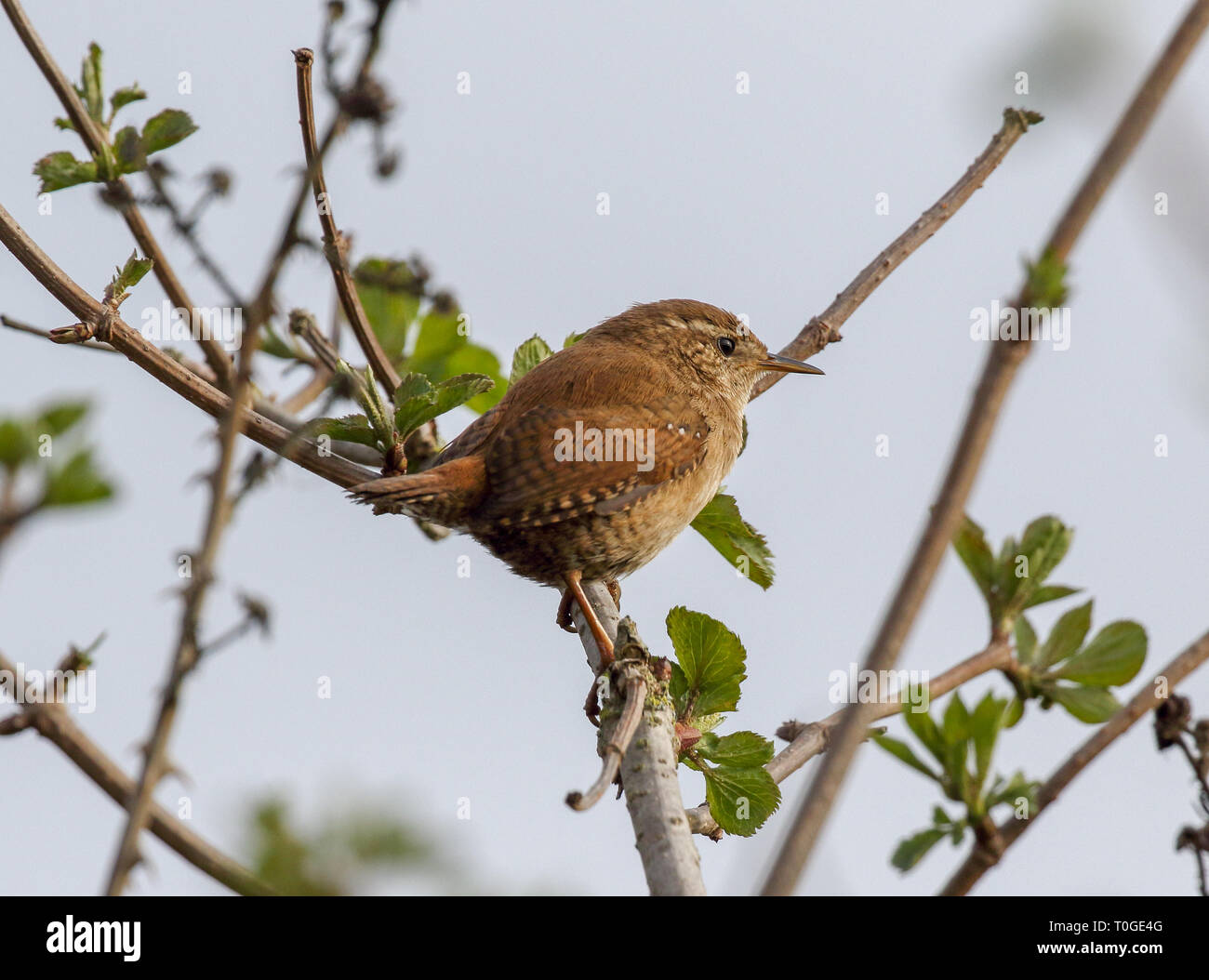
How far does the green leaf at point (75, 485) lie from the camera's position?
36.8 inches

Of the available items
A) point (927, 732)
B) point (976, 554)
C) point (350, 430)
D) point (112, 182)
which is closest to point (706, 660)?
point (976, 554)

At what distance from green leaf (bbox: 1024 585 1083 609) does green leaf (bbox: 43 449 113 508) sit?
1.65 metres

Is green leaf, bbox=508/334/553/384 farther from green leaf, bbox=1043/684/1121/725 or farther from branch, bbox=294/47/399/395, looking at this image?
green leaf, bbox=1043/684/1121/725

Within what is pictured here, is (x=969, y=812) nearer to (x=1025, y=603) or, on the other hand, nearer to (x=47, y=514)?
(x=1025, y=603)

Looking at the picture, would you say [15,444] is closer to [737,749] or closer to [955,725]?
[955,725]

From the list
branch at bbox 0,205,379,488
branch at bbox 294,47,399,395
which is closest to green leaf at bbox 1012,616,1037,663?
branch at bbox 294,47,399,395

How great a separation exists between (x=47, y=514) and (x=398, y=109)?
0.64 meters

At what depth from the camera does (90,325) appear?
9.16ft

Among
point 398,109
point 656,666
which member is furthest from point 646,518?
point 398,109

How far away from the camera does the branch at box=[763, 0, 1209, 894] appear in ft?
3.54

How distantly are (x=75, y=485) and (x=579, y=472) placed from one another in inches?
131

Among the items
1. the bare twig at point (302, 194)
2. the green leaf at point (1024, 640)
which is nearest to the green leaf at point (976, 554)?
the green leaf at point (1024, 640)

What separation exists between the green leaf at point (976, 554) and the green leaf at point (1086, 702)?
238 mm

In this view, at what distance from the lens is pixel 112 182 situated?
3137 millimetres
